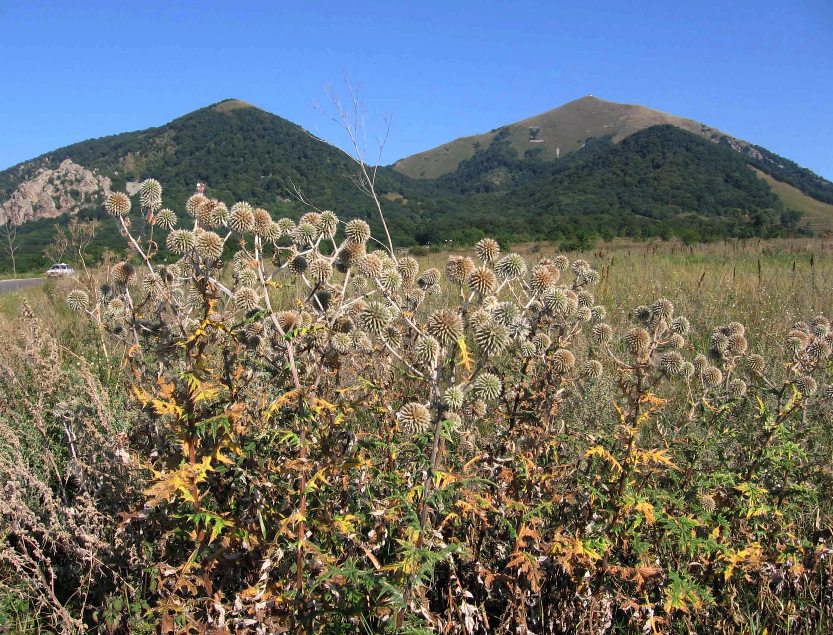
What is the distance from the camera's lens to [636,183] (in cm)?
9144

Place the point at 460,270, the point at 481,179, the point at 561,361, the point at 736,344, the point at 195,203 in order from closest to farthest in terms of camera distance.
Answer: the point at 460,270 → the point at 195,203 → the point at 561,361 → the point at 736,344 → the point at 481,179

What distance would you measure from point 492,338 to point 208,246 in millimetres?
1316

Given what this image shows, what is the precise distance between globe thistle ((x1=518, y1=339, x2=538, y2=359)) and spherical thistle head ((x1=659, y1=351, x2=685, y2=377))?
0.84m

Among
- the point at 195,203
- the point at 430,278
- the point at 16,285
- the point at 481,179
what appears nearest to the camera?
the point at 195,203

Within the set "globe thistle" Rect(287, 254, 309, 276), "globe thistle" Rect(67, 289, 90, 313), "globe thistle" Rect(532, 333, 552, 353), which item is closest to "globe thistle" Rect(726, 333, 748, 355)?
"globe thistle" Rect(532, 333, 552, 353)

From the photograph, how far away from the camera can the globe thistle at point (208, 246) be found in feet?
7.11

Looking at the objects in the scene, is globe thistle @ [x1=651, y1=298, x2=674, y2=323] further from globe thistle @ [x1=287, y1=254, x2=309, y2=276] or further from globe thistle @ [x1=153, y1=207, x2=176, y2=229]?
globe thistle @ [x1=153, y1=207, x2=176, y2=229]

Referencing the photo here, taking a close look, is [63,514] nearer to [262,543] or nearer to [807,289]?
[262,543]

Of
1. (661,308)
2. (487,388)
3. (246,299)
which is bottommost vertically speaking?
(487,388)

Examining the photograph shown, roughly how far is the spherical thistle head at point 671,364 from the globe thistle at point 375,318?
5.01ft

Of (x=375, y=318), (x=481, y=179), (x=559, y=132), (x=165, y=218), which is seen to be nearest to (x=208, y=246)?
(x=165, y=218)

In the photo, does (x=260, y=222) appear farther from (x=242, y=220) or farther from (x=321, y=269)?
(x=321, y=269)

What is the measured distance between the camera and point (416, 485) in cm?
191

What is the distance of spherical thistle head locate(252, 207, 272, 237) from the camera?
2.47 metres
